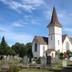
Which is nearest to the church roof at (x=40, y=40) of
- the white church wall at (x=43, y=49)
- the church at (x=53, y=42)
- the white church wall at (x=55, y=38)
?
the church at (x=53, y=42)

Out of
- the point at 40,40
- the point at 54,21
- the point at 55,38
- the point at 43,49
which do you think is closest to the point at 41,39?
the point at 40,40

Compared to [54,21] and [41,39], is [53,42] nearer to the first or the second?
[41,39]

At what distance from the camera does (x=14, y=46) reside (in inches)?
3541

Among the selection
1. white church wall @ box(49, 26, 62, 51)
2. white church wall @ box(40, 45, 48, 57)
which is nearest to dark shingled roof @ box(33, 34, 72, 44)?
white church wall @ box(40, 45, 48, 57)

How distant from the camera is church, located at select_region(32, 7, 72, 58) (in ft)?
247

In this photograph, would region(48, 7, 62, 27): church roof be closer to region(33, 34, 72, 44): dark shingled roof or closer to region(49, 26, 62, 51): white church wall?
region(49, 26, 62, 51): white church wall

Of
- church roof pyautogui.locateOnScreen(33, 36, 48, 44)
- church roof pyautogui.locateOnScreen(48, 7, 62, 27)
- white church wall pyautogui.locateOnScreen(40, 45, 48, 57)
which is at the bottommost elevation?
white church wall pyautogui.locateOnScreen(40, 45, 48, 57)

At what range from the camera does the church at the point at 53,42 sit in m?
75.4

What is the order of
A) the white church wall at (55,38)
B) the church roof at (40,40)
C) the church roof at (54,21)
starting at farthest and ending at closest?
the church roof at (40,40), the church roof at (54,21), the white church wall at (55,38)

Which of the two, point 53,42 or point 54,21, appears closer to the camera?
point 53,42

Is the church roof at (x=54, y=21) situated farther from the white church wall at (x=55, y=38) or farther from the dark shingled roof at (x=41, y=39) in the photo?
the dark shingled roof at (x=41, y=39)

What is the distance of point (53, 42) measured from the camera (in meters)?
75.4

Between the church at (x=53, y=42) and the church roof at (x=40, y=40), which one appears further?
the church roof at (x=40, y=40)

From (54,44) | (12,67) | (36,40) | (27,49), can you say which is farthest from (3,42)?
(12,67)
